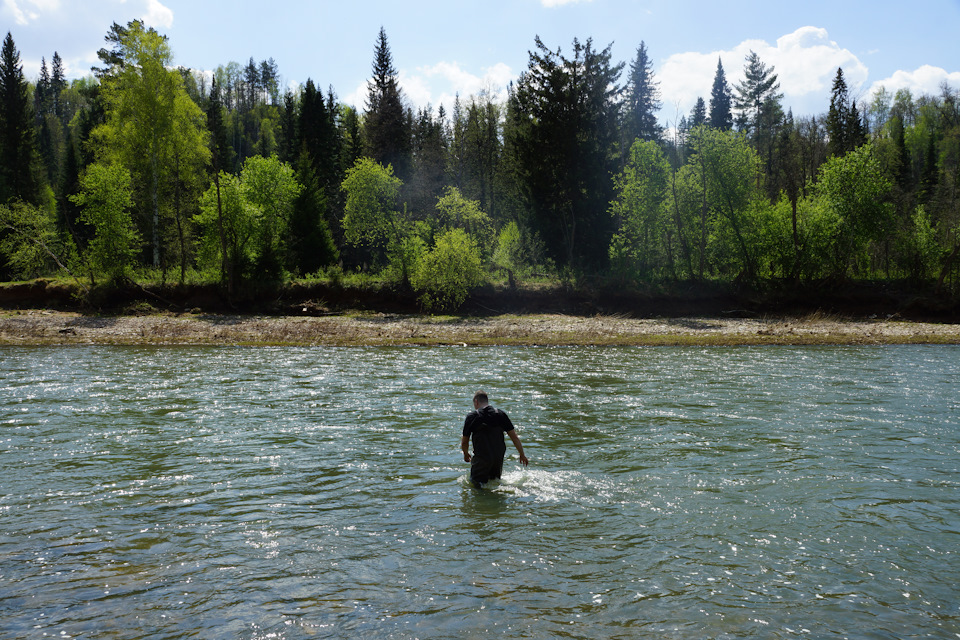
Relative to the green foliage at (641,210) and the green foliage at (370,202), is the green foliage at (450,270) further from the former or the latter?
the green foliage at (641,210)

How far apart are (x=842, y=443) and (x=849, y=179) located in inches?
1761

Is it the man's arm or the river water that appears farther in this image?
the man's arm

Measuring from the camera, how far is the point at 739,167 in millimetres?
50125

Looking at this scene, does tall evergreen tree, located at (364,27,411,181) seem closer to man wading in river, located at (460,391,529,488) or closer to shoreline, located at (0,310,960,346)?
shoreline, located at (0,310,960,346)

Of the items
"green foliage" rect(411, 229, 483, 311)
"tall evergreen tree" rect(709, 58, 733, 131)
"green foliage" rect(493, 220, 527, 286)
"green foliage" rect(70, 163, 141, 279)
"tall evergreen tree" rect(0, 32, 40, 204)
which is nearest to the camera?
"green foliage" rect(70, 163, 141, 279)

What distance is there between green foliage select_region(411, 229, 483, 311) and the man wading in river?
36.3 meters

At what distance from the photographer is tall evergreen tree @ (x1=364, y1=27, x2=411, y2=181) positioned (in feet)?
210

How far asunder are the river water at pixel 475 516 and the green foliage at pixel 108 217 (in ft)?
92.1

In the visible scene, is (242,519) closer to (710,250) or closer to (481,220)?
(481,220)

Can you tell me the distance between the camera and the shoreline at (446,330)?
118 ft

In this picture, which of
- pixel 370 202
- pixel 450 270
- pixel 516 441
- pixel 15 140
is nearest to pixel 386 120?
pixel 370 202

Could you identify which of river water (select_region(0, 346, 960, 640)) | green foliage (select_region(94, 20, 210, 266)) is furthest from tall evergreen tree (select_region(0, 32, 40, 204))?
river water (select_region(0, 346, 960, 640))

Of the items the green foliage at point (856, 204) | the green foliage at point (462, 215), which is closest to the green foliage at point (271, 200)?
the green foliage at point (462, 215)

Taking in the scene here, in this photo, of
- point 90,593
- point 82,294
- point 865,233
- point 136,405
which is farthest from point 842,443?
Result: point 82,294
